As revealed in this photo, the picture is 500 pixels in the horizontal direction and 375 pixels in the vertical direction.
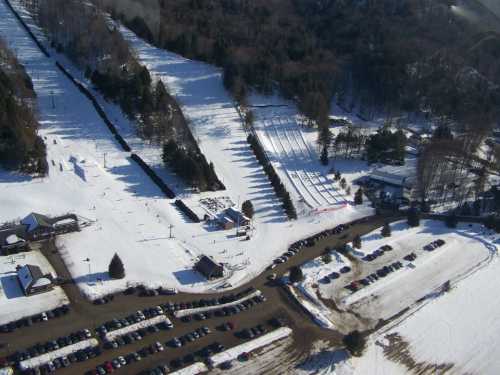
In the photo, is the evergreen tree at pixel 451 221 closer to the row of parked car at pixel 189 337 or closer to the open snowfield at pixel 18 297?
the row of parked car at pixel 189 337

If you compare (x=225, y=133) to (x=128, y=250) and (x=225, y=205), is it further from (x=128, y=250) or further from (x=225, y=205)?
(x=128, y=250)

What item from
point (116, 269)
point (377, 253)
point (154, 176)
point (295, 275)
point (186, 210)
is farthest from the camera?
point (154, 176)

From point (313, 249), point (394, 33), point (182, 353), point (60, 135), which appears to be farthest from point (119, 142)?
point (394, 33)

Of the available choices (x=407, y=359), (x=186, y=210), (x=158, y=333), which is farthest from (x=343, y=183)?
(x=158, y=333)

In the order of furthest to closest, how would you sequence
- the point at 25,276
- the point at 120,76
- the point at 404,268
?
the point at 120,76 < the point at 404,268 < the point at 25,276

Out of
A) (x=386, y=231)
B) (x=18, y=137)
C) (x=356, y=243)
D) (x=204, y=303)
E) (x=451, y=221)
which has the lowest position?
(x=204, y=303)

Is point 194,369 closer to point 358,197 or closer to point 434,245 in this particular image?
point 434,245

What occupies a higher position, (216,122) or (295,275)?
(216,122)
